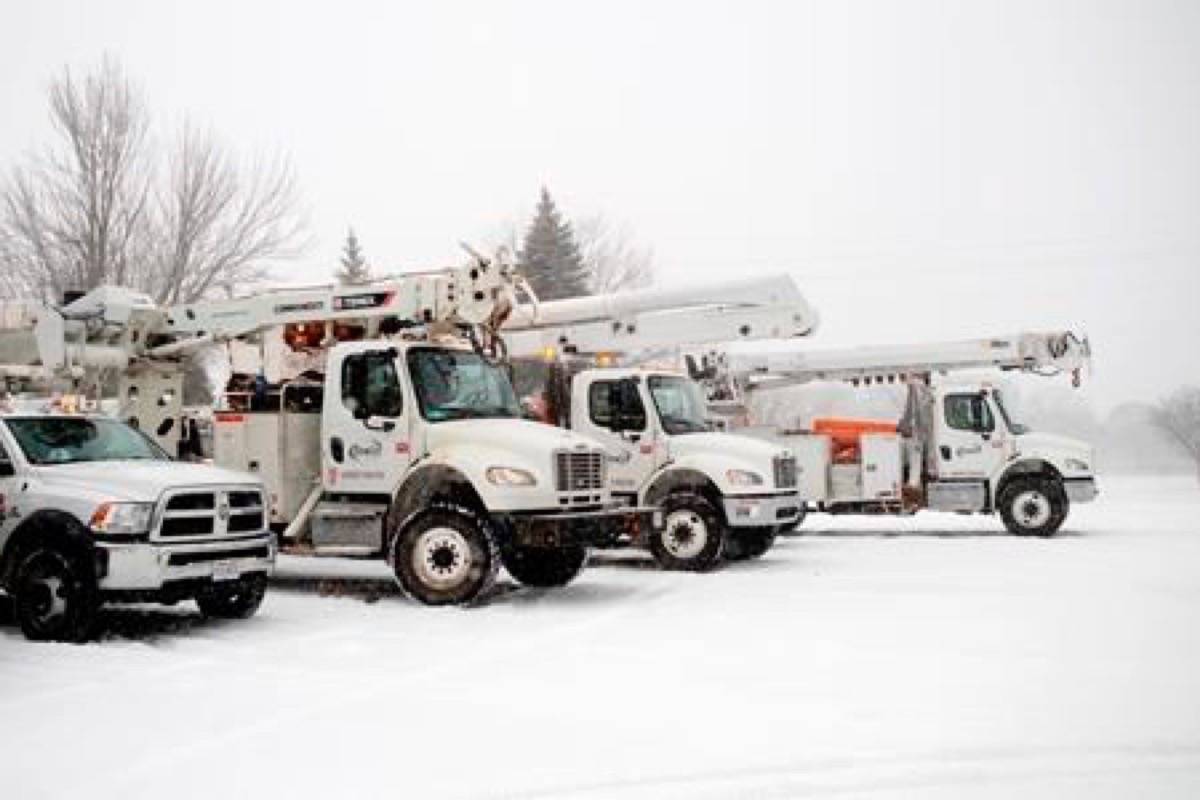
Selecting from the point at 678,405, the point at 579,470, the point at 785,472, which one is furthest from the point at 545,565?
the point at 785,472

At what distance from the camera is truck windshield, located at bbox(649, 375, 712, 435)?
14.9 metres

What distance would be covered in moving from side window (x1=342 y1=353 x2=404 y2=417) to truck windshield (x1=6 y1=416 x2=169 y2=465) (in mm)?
1939

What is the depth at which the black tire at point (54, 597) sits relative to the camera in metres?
8.95

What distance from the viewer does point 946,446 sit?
65.5ft

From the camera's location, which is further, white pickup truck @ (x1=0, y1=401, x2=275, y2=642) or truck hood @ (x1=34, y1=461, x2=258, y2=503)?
truck hood @ (x1=34, y1=461, x2=258, y2=503)

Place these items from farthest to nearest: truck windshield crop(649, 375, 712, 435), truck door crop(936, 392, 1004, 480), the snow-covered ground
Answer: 1. truck door crop(936, 392, 1004, 480)
2. truck windshield crop(649, 375, 712, 435)
3. the snow-covered ground

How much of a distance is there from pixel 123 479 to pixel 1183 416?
176 ft

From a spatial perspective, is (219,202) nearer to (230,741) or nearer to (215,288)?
(215,288)

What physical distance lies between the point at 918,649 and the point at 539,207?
41772mm

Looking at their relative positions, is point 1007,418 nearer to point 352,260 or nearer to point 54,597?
point 54,597

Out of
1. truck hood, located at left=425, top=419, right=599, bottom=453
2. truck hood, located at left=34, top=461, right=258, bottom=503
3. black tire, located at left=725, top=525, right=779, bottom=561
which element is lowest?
black tire, located at left=725, top=525, right=779, bottom=561

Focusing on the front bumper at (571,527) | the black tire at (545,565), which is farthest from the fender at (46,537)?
the black tire at (545,565)

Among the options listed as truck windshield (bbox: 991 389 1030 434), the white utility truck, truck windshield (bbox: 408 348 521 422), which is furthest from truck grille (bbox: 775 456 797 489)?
truck windshield (bbox: 991 389 1030 434)

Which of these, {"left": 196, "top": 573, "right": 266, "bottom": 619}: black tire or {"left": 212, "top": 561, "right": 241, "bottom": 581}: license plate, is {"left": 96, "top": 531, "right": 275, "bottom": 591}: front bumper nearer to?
{"left": 212, "top": 561, "right": 241, "bottom": 581}: license plate
